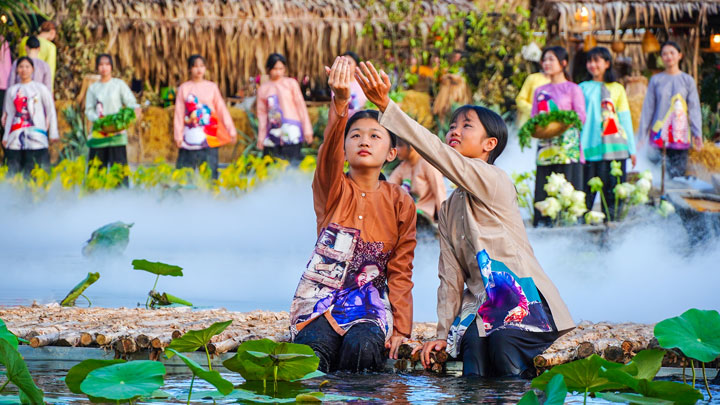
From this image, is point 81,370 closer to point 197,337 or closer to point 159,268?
point 197,337

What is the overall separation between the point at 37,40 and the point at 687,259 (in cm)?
682

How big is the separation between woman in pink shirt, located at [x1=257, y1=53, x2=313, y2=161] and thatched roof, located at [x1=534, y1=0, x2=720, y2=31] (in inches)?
127

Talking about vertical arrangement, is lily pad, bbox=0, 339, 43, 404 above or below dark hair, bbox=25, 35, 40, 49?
below

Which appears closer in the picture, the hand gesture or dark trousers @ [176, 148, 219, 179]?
the hand gesture

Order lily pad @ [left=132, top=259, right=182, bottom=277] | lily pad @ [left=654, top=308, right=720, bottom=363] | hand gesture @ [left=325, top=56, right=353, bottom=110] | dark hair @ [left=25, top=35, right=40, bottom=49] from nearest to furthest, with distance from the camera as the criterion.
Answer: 1. lily pad @ [left=654, top=308, right=720, bottom=363]
2. hand gesture @ [left=325, top=56, right=353, bottom=110]
3. lily pad @ [left=132, top=259, right=182, bottom=277]
4. dark hair @ [left=25, top=35, right=40, bottom=49]

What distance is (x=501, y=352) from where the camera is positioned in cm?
356

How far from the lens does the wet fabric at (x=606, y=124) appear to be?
331 inches

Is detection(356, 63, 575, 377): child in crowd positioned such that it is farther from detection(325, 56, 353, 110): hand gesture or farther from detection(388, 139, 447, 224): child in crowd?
Answer: detection(388, 139, 447, 224): child in crowd

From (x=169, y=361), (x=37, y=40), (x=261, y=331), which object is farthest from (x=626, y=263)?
(x=37, y=40)

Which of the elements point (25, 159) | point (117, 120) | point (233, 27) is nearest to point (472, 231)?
point (117, 120)

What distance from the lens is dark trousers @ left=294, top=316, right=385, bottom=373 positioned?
374cm

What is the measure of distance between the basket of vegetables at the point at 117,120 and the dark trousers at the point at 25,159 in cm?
101

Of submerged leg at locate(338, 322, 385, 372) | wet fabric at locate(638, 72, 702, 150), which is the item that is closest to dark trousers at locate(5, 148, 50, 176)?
wet fabric at locate(638, 72, 702, 150)

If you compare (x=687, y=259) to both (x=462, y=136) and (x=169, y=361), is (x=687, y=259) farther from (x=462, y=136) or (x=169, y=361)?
(x=169, y=361)
